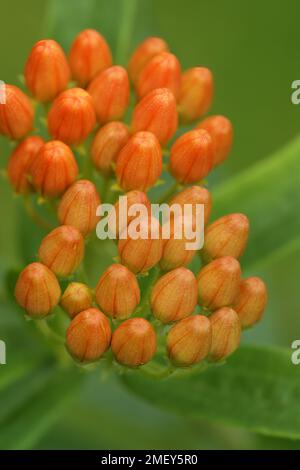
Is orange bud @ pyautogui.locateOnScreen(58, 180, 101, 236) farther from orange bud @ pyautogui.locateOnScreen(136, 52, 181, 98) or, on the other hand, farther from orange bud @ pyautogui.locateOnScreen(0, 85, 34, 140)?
orange bud @ pyautogui.locateOnScreen(136, 52, 181, 98)

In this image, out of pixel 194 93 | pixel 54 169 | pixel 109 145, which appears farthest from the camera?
pixel 194 93

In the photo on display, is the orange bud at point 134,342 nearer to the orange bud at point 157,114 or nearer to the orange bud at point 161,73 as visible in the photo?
→ the orange bud at point 157,114

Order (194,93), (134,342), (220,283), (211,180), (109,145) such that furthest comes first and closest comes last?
1. (211,180)
2. (194,93)
3. (109,145)
4. (220,283)
5. (134,342)

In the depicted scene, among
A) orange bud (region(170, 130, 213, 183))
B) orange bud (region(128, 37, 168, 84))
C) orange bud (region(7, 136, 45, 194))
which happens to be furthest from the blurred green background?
orange bud (region(170, 130, 213, 183))

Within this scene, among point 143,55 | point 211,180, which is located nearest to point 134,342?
point 143,55

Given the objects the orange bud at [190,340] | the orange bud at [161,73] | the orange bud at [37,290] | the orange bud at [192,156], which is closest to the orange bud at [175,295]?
the orange bud at [190,340]

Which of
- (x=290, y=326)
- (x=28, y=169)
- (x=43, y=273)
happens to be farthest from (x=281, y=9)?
(x=43, y=273)

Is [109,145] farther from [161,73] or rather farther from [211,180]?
[211,180]

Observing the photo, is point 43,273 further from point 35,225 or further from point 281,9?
point 281,9
